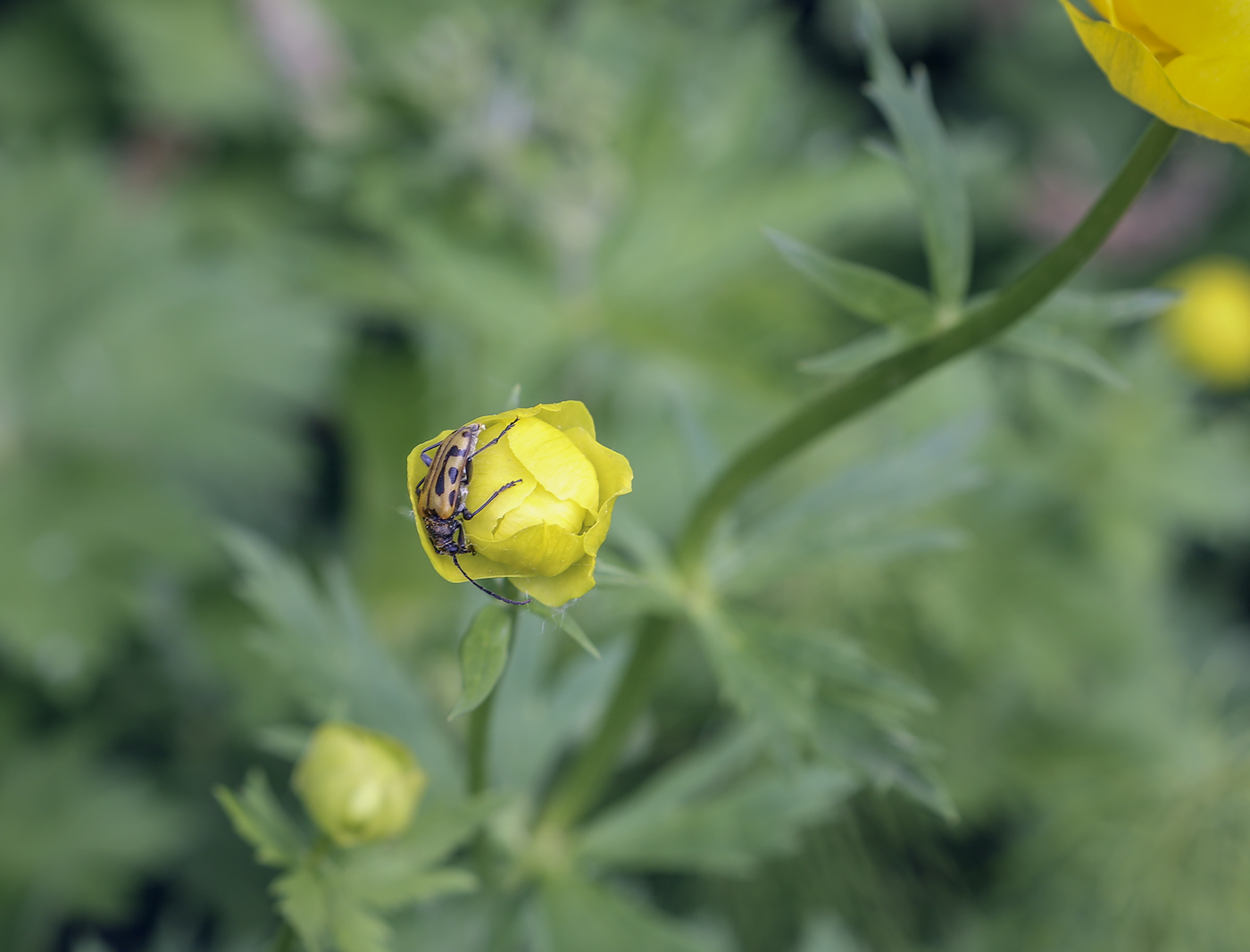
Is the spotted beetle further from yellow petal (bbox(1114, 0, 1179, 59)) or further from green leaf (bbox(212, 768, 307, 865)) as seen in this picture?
yellow petal (bbox(1114, 0, 1179, 59))

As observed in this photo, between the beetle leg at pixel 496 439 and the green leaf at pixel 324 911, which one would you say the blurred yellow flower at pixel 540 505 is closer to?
the beetle leg at pixel 496 439

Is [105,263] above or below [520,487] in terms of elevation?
below

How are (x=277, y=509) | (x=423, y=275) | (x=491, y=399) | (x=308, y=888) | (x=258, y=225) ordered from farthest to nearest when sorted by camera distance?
(x=258, y=225) → (x=277, y=509) → (x=423, y=275) → (x=491, y=399) → (x=308, y=888)

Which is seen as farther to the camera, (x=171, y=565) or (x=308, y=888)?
(x=171, y=565)

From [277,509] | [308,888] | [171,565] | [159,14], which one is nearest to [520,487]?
[308,888]

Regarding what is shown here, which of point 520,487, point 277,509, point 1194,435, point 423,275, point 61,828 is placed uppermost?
point 520,487

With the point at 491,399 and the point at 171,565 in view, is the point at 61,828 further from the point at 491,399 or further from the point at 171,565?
the point at 491,399

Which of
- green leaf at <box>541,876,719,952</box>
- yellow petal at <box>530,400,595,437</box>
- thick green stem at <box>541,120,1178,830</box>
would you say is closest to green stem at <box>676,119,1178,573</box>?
thick green stem at <box>541,120,1178,830</box>
